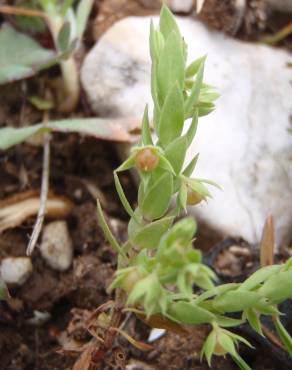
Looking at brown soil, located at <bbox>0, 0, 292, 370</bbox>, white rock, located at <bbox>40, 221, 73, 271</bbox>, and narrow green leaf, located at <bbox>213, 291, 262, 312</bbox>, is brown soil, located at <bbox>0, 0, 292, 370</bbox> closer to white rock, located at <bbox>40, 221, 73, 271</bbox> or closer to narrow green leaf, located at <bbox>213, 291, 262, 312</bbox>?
white rock, located at <bbox>40, 221, 73, 271</bbox>

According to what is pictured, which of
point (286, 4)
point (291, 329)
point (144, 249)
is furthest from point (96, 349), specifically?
point (286, 4)

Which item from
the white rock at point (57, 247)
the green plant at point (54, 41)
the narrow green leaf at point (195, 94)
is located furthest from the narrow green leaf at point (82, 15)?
the narrow green leaf at point (195, 94)

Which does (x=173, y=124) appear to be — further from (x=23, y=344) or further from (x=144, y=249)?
(x=23, y=344)

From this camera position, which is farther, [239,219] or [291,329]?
[239,219]

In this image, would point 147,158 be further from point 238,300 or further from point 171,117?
point 238,300

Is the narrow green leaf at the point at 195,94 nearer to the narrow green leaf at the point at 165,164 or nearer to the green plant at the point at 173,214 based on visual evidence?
the green plant at the point at 173,214

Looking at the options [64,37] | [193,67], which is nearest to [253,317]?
[193,67]

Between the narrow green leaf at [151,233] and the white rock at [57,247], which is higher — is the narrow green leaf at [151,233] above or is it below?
above
